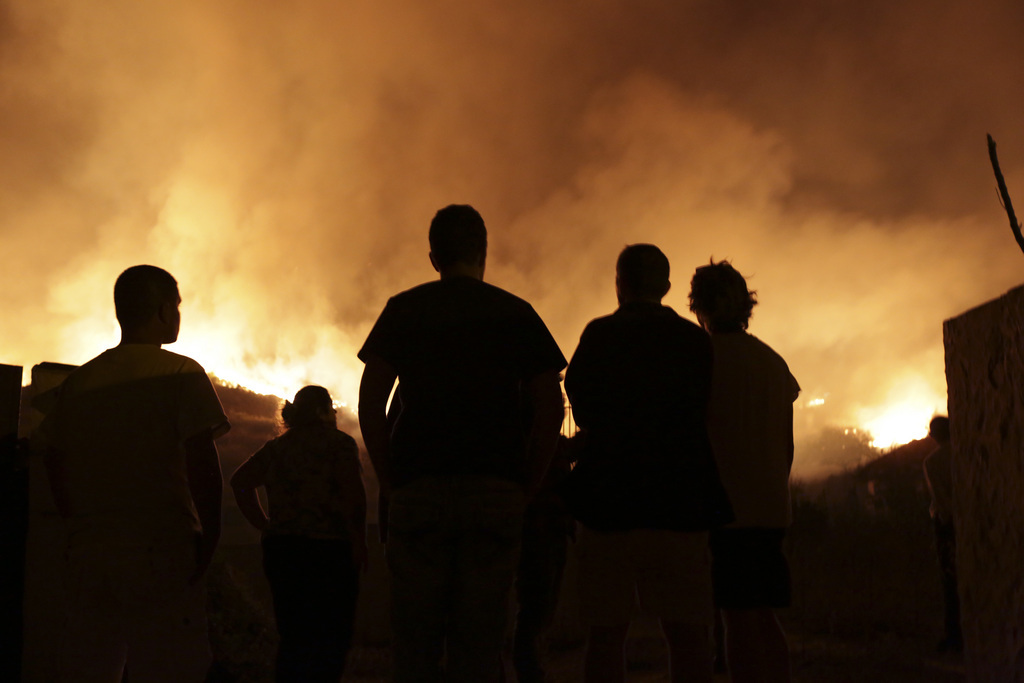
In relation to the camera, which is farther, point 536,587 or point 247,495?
point 247,495

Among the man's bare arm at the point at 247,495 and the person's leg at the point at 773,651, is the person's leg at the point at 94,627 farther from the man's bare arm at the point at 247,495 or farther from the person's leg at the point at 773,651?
the person's leg at the point at 773,651

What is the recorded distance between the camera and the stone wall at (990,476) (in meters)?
3.79

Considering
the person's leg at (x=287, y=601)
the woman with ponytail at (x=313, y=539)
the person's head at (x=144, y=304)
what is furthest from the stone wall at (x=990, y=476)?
the person's head at (x=144, y=304)

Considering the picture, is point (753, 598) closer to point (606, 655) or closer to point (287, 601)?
point (606, 655)

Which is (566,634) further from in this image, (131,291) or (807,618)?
(131,291)

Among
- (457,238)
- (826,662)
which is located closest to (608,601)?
(457,238)

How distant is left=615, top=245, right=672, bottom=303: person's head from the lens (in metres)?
2.85

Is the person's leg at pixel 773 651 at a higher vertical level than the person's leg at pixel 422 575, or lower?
lower

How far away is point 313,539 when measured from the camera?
3730mm

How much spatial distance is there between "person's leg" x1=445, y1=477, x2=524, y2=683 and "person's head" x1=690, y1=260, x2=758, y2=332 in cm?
117

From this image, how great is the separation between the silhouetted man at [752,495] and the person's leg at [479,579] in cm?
88

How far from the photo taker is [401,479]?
2391 millimetres

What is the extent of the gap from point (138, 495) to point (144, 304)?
2.00 ft

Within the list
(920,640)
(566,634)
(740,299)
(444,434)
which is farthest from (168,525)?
(920,640)
